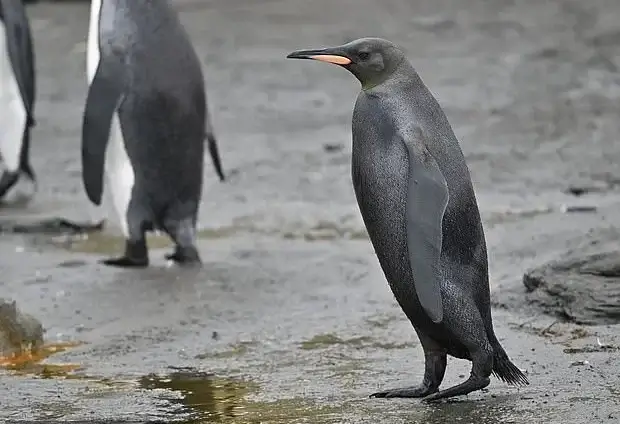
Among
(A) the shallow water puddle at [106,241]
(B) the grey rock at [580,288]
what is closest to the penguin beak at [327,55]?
(B) the grey rock at [580,288]

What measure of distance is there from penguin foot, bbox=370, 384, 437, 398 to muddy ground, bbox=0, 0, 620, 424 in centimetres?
4

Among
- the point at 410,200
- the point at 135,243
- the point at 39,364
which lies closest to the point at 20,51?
the point at 135,243

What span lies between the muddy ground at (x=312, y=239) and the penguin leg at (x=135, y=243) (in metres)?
0.10

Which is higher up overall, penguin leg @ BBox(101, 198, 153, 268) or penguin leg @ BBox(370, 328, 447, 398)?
penguin leg @ BBox(370, 328, 447, 398)

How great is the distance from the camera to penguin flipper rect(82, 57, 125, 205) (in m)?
6.72

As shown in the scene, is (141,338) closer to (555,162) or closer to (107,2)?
(107,2)

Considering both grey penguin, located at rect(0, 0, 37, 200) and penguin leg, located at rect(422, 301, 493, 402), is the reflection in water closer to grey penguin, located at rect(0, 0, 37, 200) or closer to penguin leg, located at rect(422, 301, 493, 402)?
penguin leg, located at rect(422, 301, 493, 402)

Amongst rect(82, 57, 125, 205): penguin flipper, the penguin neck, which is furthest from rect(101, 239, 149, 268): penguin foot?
the penguin neck

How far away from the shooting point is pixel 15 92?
30.3 feet

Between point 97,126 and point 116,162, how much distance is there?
0.33 meters

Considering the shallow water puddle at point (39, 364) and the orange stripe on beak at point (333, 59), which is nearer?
the orange stripe on beak at point (333, 59)

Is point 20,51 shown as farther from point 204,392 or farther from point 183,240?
point 204,392

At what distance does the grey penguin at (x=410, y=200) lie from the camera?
4.18m

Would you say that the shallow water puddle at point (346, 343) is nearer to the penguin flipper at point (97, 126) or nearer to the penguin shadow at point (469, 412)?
the penguin shadow at point (469, 412)
